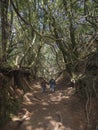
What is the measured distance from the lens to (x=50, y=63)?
36.5m

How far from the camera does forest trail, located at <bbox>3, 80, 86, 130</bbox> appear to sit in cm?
1036

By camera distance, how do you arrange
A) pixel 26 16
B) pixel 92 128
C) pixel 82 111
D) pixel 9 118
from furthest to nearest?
pixel 26 16 < pixel 82 111 < pixel 9 118 < pixel 92 128

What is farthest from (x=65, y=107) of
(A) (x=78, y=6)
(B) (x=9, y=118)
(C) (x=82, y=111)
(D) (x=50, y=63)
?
(D) (x=50, y=63)

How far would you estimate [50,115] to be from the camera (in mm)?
11305

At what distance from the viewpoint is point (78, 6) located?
519 inches

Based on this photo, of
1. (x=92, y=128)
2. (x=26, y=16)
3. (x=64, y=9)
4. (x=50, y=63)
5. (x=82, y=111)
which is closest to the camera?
(x=92, y=128)

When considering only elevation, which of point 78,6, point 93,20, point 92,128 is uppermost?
point 78,6

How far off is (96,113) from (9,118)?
3.89m

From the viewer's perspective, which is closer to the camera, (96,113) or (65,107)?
(96,113)

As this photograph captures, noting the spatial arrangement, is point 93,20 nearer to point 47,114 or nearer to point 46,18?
point 46,18

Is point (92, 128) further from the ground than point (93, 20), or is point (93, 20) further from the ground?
point (93, 20)

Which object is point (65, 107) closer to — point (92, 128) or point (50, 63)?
point (92, 128)

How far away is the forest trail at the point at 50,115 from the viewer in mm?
10359

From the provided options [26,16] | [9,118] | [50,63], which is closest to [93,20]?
[26,16]
